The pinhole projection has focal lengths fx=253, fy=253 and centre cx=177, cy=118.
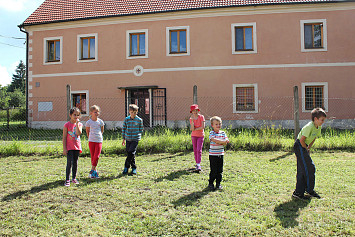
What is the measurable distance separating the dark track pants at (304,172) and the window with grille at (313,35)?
1243 centimetres

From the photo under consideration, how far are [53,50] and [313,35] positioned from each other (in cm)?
1550

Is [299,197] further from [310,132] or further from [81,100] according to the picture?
[81,100]

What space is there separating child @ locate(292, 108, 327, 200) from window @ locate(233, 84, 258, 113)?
10.5 m

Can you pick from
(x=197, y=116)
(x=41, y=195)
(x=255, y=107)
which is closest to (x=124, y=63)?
(x=255, y=107)

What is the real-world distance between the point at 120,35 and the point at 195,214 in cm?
1397

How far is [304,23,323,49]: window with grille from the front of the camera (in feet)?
45.7

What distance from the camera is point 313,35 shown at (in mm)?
13930

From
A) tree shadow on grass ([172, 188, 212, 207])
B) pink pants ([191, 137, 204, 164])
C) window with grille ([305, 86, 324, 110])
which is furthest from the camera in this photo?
window with grille ([305, 86, 324, 110])

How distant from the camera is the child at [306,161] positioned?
11.4 ft

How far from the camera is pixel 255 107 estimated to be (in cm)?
1381

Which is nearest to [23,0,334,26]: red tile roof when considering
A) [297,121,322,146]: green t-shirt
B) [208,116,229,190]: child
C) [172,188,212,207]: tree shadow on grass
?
[208,116,229,190]: child

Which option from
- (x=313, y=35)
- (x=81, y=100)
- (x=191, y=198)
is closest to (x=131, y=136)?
(x=191, y=198)

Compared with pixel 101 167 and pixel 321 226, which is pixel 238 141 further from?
pixel 321 226

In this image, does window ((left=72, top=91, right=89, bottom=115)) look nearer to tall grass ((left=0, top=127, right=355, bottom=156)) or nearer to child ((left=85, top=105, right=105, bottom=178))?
tall grass ((left=0, top=127, right=355, bottom=156))
